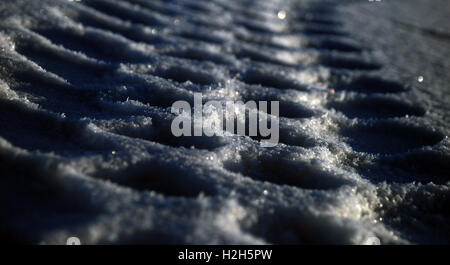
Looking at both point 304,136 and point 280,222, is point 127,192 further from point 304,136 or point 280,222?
point 304,136

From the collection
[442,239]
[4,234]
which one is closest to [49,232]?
[4,234]

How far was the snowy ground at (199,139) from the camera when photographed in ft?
2.67

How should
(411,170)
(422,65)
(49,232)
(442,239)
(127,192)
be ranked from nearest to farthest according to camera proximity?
(49,232), (127,192), (442,239), (411,170), (422,65)

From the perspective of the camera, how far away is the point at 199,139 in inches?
44.1

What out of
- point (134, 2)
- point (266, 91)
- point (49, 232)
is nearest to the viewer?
point (49, 232)

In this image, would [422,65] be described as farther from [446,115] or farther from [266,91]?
[266,91]

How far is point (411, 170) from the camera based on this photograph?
123 centimetres

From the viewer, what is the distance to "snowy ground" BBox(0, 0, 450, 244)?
81cm
